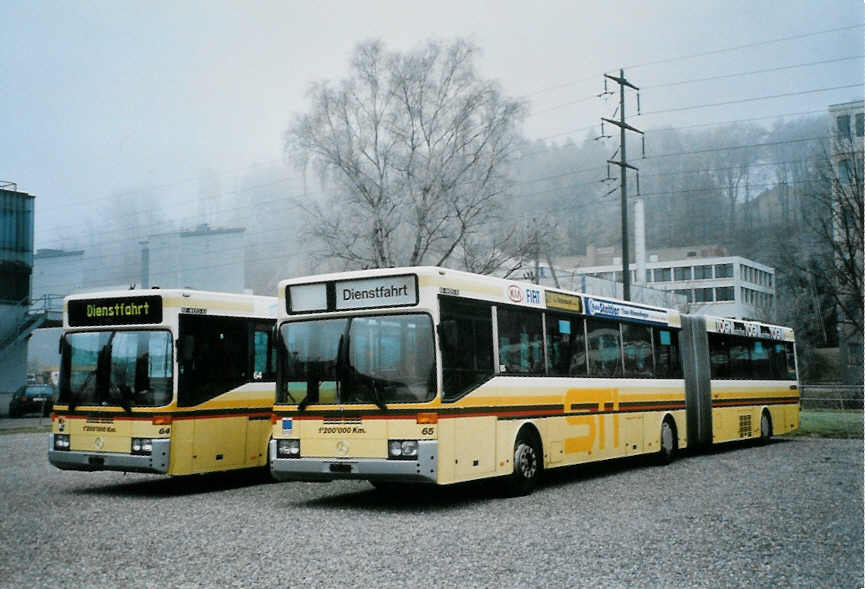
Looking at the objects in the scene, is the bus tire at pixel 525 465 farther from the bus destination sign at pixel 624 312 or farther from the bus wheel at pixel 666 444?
the bus wheel at pixel 666 444

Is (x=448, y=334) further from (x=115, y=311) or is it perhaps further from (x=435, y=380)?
(x=115, y=311)

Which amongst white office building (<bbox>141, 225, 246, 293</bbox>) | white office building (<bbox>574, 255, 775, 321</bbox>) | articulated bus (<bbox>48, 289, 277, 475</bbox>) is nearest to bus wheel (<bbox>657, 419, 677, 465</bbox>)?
articulated bus (<bbox>48, 289, 277, 475</bbox>)

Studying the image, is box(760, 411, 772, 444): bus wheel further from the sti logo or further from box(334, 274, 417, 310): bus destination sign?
box(334, 274, 417, 310): bus destination sign

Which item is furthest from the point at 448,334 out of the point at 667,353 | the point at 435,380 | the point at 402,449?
the point at 667,353

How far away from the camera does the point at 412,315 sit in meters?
12.3

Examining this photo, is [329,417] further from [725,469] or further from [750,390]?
[750,390]

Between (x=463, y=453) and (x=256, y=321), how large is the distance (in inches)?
201

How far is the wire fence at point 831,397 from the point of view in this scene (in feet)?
134

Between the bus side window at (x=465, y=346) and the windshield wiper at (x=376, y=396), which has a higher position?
the bus side window at (x=465, y=346)

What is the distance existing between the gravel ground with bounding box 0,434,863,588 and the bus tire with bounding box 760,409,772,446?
26.2 feet

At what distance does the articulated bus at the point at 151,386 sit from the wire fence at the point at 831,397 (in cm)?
3197

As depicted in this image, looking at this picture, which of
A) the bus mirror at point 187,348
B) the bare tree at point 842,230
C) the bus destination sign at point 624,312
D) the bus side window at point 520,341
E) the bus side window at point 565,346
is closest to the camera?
the bus side window at point 520,341

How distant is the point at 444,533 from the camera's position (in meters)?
10.2

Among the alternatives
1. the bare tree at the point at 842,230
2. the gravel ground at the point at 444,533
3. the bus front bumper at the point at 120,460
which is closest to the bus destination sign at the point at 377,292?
the gravel ground at the point at 444,533
